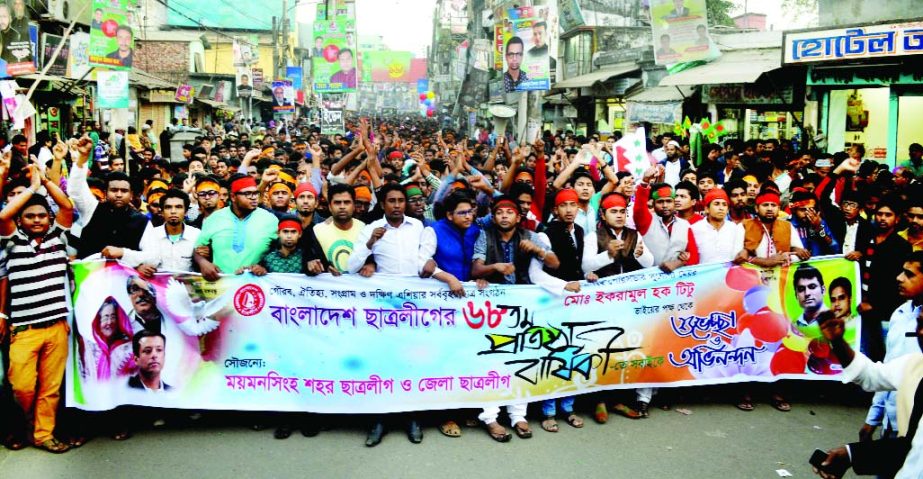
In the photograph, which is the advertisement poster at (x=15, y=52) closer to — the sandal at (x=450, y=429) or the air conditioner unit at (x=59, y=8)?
the air conditioner unit at (x=59, y=8)

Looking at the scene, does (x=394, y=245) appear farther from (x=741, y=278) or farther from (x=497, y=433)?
(x=741, y=278)

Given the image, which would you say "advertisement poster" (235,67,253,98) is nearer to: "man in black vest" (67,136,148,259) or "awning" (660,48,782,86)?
"awning" (660,48,782,86)

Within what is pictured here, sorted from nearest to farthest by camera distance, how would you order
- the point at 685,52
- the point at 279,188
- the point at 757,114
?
the point at 279,188
the point at 685,52
the point at 757,114

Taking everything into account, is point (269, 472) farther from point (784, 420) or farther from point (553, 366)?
point (784, 420)

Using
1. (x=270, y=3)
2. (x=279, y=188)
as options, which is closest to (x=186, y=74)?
(x=270, y=3)

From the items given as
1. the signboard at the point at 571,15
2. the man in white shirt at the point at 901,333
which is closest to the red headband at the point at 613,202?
the man in white shirt at the point at 901,333

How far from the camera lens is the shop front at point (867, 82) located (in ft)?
43.4

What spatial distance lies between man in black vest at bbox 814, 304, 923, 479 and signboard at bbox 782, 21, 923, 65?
11.0 m

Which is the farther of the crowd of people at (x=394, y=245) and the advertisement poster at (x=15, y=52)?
the advertisement poster at (x=15, y=52)

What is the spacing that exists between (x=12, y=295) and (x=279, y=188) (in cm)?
215

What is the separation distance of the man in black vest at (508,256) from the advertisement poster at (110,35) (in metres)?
10.6

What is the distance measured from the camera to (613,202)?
20.3ft

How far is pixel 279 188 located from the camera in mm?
6793

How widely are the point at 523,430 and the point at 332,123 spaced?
19.7m
